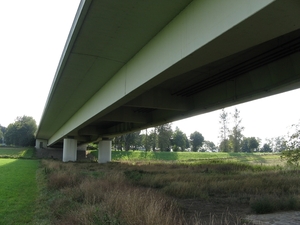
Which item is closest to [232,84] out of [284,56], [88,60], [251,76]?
[251,76]

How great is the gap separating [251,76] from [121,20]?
737 cm

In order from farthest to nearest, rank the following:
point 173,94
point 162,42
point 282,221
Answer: point 173,94 < point 162,42 < point 282,221

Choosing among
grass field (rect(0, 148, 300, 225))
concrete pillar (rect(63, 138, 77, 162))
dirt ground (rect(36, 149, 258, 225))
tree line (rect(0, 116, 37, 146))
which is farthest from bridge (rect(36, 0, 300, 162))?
tree line (rect(0, 116, 37, 146))

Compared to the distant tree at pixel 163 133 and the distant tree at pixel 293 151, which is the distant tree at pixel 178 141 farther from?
the distant tree at pixel 293 151

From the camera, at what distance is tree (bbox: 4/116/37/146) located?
Answer: 300 ft

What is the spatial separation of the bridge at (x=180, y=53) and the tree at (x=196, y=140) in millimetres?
110640

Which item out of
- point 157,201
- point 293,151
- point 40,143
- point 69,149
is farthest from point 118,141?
point 157,201

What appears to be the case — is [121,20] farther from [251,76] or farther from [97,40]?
[251,76]

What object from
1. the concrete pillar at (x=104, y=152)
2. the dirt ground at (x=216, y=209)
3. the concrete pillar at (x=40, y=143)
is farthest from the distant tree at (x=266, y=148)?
the dirt ground at (x=216, y=209)

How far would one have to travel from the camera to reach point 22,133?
3703 inches

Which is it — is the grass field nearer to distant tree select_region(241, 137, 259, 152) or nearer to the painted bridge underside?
the painted bridge underside

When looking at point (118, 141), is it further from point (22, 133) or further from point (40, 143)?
point (22, 133)

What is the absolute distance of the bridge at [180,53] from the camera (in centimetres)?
580

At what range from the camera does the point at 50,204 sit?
8102mm
